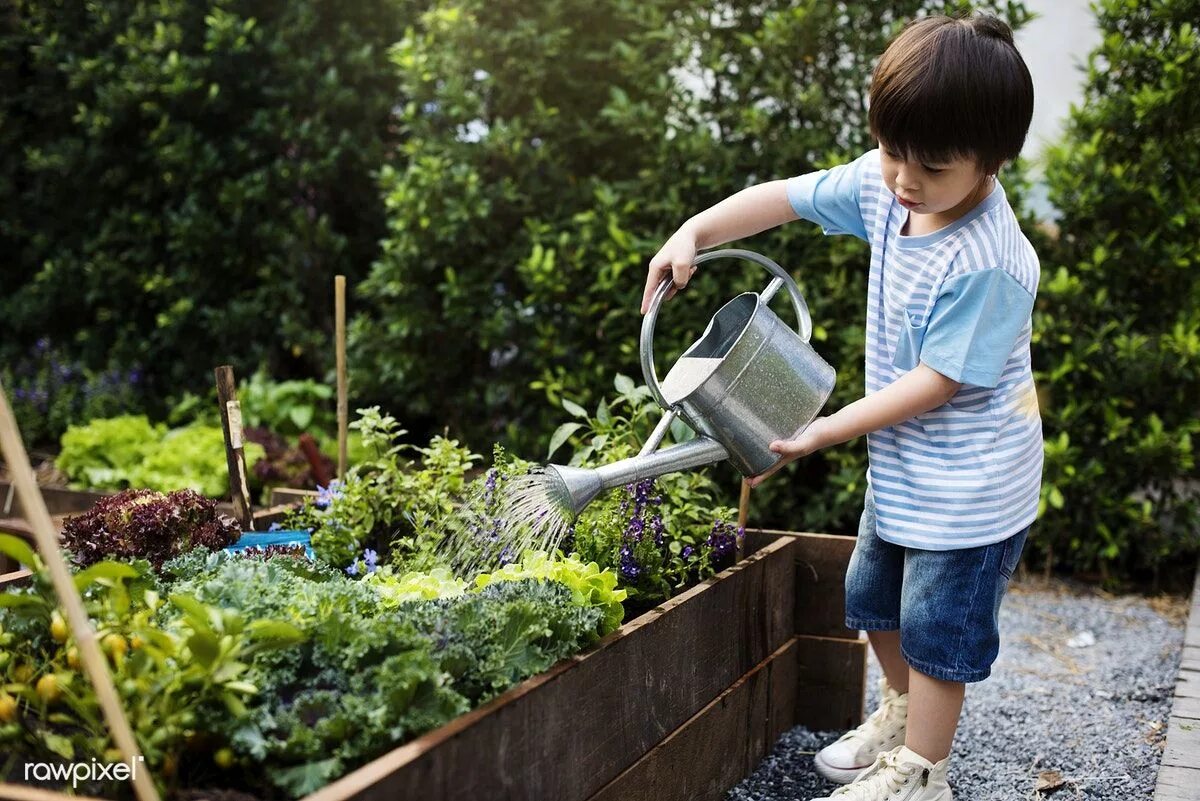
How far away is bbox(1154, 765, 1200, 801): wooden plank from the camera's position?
203cm

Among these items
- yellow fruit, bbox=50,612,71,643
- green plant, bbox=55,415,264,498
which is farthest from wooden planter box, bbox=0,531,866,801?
green plant, bbox=55,415,264,498

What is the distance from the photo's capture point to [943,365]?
1.90 meters

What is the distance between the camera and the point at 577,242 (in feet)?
13.2

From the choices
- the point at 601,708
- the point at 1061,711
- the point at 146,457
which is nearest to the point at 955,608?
the point at 601,708

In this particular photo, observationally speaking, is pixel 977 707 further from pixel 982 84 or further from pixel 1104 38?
pixel 1104 38

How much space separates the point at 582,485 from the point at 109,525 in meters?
0.94

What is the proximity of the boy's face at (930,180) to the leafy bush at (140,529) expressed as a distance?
147 centimetres

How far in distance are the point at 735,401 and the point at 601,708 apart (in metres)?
0.60

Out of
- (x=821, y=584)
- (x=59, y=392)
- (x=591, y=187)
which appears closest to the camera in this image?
(x=821, y=584)

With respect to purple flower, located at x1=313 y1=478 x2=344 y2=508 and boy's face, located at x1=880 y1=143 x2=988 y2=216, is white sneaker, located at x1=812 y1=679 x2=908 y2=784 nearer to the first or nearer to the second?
boy's face, located at x1=880 y1=143 x2=988 y2=216

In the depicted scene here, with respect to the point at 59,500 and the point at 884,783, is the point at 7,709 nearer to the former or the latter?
the point at 884,783

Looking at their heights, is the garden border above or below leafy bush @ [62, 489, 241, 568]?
below

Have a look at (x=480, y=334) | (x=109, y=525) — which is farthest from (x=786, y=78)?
(x=109, y=525)

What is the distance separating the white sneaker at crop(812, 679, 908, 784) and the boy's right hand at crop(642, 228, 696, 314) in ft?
3.32
